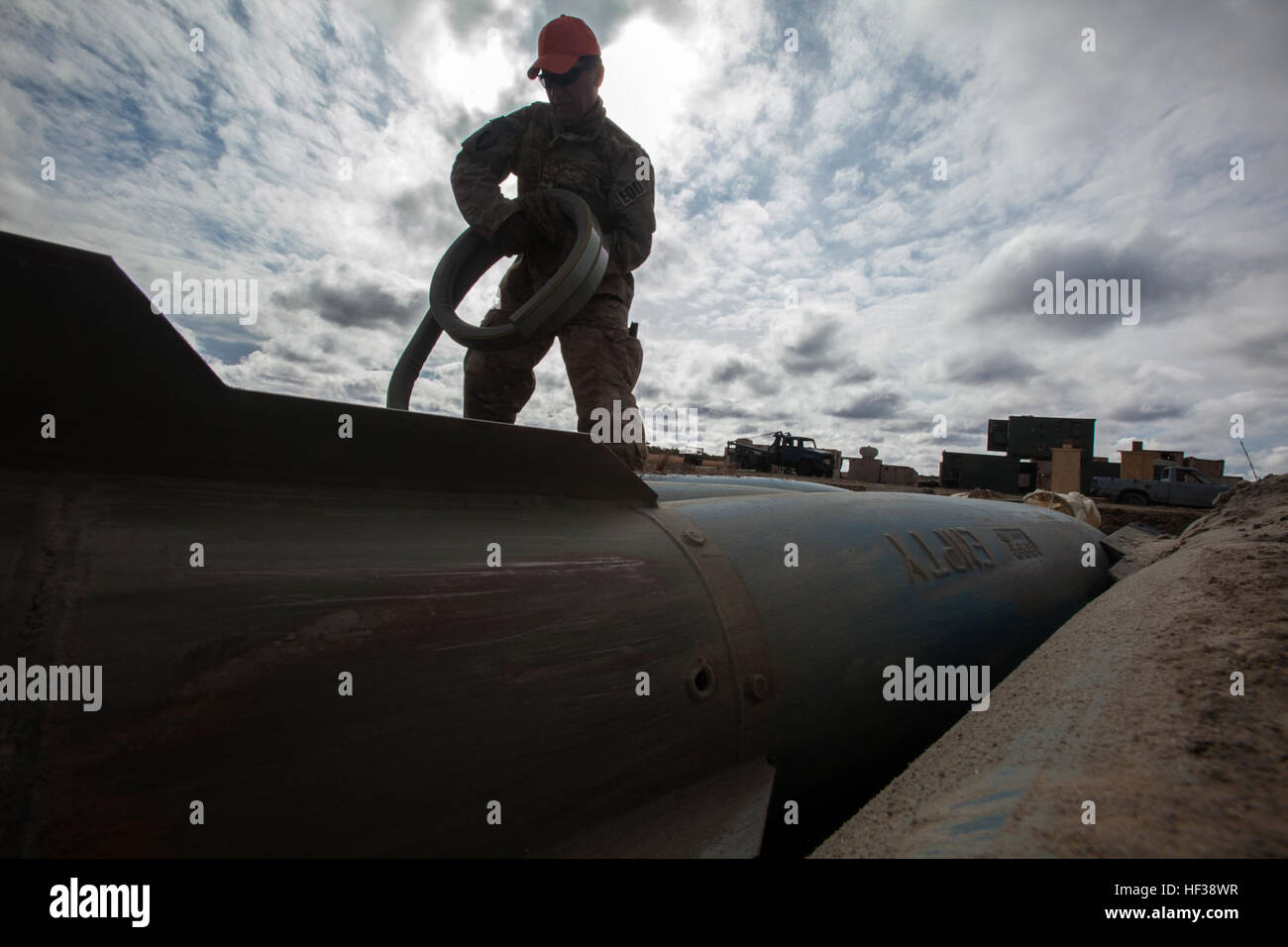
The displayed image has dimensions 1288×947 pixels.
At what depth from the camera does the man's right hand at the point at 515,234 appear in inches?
110

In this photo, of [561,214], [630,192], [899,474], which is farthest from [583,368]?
[899,474]

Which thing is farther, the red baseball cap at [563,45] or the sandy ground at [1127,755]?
the red baseball cap at [563,45]

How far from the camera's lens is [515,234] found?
285 cm

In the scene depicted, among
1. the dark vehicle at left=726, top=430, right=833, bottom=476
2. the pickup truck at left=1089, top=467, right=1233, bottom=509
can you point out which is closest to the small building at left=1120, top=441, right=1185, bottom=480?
the pickup truck at left=1089, top=467, right=1233, bottom=509

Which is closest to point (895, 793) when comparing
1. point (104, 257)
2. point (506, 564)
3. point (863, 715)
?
point (863, 715)

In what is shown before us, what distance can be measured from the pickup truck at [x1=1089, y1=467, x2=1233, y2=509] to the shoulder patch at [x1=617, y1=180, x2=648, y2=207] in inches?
723
